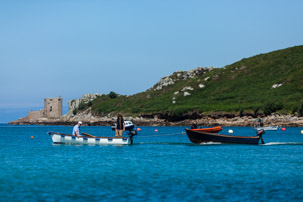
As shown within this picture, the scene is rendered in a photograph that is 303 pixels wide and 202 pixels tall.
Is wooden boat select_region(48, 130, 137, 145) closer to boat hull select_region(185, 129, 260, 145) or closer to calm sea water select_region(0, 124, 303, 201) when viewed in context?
boat hull select_region(185, 129, 260, 145)

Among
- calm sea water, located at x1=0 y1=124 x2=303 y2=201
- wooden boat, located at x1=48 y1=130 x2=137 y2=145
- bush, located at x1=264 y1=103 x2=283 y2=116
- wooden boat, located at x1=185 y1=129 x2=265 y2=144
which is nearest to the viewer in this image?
calm sea water, located at x1=0 y1=124 x2=303 y2=201

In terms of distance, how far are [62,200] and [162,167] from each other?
1330 cm

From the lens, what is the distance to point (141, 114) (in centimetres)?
19962

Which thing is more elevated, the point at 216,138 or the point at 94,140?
the point at 94,140

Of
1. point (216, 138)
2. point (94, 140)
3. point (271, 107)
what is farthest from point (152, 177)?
point (271, 107)

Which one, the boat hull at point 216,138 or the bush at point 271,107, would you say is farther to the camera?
the bush at point 271,107

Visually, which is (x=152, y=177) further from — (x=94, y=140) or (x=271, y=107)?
(x=271, y=107)

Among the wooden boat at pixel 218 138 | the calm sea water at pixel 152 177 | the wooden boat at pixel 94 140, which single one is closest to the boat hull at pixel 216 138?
the wooden boat at pixel 218 138

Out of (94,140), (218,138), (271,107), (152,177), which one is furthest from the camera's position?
(271,107)

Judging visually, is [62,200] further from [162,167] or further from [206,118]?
[206,118]

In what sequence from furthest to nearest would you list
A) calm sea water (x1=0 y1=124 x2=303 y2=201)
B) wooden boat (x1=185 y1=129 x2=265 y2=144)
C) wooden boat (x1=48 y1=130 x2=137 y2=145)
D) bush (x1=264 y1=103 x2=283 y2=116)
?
bush (x1=264 y1=103 x2=283 y2=116), wooden boat (x1=185 y1=129 x2=265 y2=144), wooden boat (x1=48 y1=130 x2=137 y2=145), calm sea water (x1=0 y1=124 x2=303 y2=201)

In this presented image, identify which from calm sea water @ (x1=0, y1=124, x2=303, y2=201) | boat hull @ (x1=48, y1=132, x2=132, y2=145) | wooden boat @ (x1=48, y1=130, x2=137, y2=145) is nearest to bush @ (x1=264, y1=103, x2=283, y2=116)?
wooden boat @ (x1=48, y1=130, x2=137, y2=145)

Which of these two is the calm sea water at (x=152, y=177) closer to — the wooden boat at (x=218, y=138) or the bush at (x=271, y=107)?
the wooden boat at (x=218, y=138)

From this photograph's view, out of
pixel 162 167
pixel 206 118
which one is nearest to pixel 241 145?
pixel 162 167
